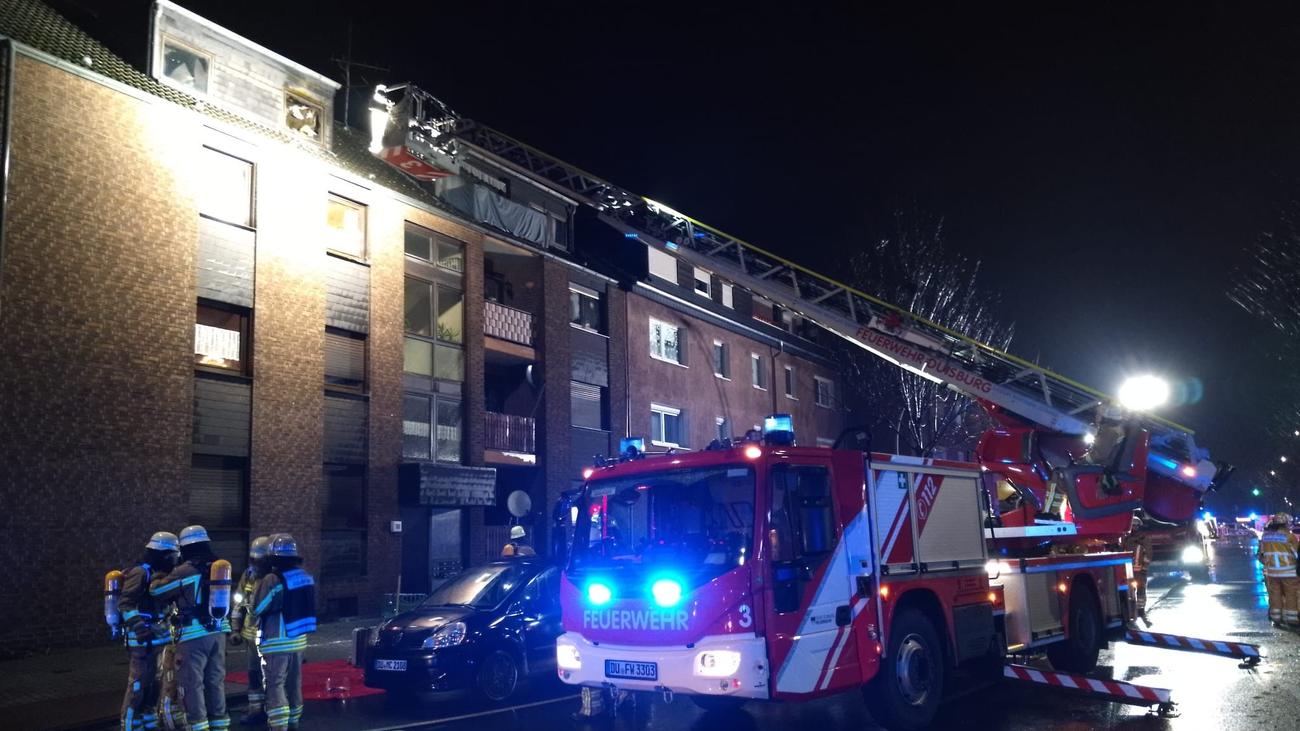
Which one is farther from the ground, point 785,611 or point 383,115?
point 383,115

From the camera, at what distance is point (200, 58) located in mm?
17719

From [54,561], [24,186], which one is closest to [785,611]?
[54,561]

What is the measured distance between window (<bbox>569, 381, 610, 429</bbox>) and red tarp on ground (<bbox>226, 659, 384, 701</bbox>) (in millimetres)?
12085

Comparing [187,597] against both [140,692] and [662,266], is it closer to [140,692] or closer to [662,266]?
[140,692]

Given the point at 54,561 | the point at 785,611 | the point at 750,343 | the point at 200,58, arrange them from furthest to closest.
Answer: the point at 750,343 < the point at 200,58 < the point at 54,561 < the point at 785,611

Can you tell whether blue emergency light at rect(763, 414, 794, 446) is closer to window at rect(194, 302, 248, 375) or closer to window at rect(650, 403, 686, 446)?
window at rect(194, 302, 248, 375)

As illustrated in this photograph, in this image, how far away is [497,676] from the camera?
1016cm

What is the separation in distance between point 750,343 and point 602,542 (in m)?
25.1

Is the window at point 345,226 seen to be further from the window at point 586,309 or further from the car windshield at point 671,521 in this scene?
the car windshield at point 671,521

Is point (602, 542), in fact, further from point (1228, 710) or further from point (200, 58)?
point (200, 58)

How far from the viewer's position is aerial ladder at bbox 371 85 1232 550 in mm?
12141

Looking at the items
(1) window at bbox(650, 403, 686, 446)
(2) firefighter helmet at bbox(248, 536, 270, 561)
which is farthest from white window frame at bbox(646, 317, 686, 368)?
(2) firefighter helmet at bbox(248, 536, 270, 561)

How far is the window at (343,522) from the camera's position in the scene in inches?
692

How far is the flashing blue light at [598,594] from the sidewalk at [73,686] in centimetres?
470
